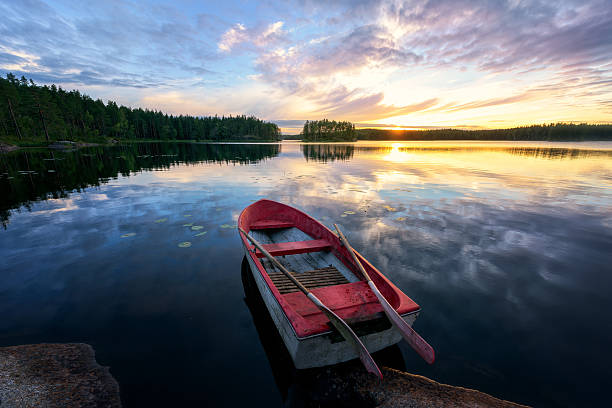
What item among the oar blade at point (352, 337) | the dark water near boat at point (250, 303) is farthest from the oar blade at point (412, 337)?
the dark water near boat at point (250, 303)

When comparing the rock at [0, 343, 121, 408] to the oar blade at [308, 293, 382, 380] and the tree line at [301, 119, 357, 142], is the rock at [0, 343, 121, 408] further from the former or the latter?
the tree line at [301, 119, 357, 142]

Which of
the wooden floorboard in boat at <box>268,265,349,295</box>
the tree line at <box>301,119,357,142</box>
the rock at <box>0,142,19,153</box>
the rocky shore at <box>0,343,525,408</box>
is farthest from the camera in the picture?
the tree line at <box>301,119,357,142</box>

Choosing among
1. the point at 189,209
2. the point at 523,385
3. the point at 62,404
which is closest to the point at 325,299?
the point at 523,385

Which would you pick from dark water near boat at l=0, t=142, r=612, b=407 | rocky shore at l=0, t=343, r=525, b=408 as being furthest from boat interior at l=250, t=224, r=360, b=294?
rocky shore at l=0, t=343, r=525, b=408

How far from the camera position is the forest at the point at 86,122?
2125 inches

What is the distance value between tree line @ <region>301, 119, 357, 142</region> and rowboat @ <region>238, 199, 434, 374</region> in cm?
16019

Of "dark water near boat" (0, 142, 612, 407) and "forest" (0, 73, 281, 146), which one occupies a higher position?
"forest" (0, 73, 281, 146)

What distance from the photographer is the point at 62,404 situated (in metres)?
3.25

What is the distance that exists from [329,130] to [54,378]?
16559 centimetres

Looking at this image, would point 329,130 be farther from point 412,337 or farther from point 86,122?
point 412,337

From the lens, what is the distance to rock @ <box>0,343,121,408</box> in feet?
10.7

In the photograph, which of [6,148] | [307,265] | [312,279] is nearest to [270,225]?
[307,265]

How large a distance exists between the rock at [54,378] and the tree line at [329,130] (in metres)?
163

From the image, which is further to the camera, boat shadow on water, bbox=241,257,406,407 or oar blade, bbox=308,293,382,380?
boat shadow on water, bbox=241,257,406,407
